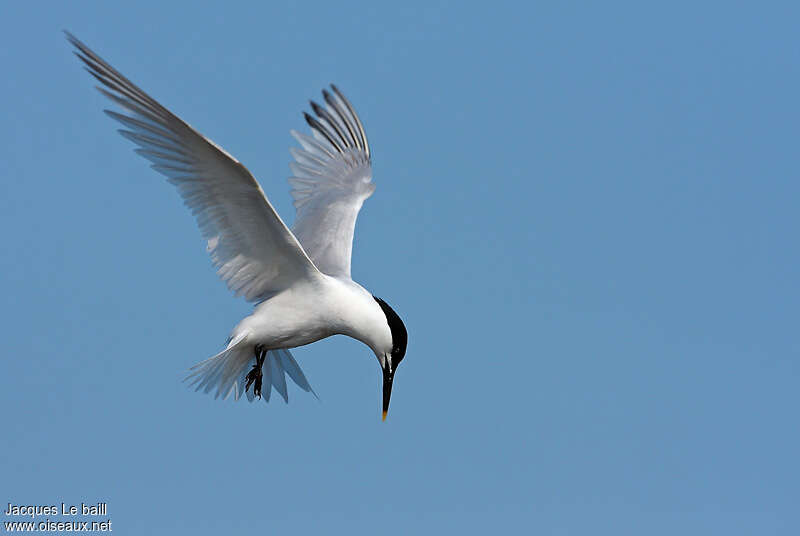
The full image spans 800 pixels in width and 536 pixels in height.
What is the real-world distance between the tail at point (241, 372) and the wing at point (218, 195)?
0.57m

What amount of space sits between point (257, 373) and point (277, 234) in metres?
1.36

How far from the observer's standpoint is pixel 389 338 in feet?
24.5

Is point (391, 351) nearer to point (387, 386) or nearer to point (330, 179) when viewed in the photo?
point (387, 386)

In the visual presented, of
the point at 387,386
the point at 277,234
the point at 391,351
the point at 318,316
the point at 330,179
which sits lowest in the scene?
the point at 387,386

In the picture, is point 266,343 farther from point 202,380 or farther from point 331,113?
point 331,113

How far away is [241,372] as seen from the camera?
27.0 feet

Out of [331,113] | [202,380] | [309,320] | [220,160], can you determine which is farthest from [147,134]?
[331,113]

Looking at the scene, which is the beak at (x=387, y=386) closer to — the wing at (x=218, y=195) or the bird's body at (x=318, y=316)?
the bird's body at (x=318, y=316)

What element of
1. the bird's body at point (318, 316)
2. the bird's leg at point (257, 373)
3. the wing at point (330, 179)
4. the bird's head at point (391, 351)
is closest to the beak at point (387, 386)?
the bird's head at point (391, 351)

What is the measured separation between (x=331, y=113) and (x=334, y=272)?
5.64ft

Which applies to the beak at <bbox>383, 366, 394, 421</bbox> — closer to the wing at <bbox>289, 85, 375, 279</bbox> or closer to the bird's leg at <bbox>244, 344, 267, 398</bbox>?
the bird's leg at <bbox>244, 344, 267, 398</bbox>

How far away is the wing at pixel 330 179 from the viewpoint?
28.2 feet

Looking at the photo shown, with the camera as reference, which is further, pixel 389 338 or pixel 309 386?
pixel 309 386

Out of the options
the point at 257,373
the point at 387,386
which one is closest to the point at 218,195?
the point at 257,373
